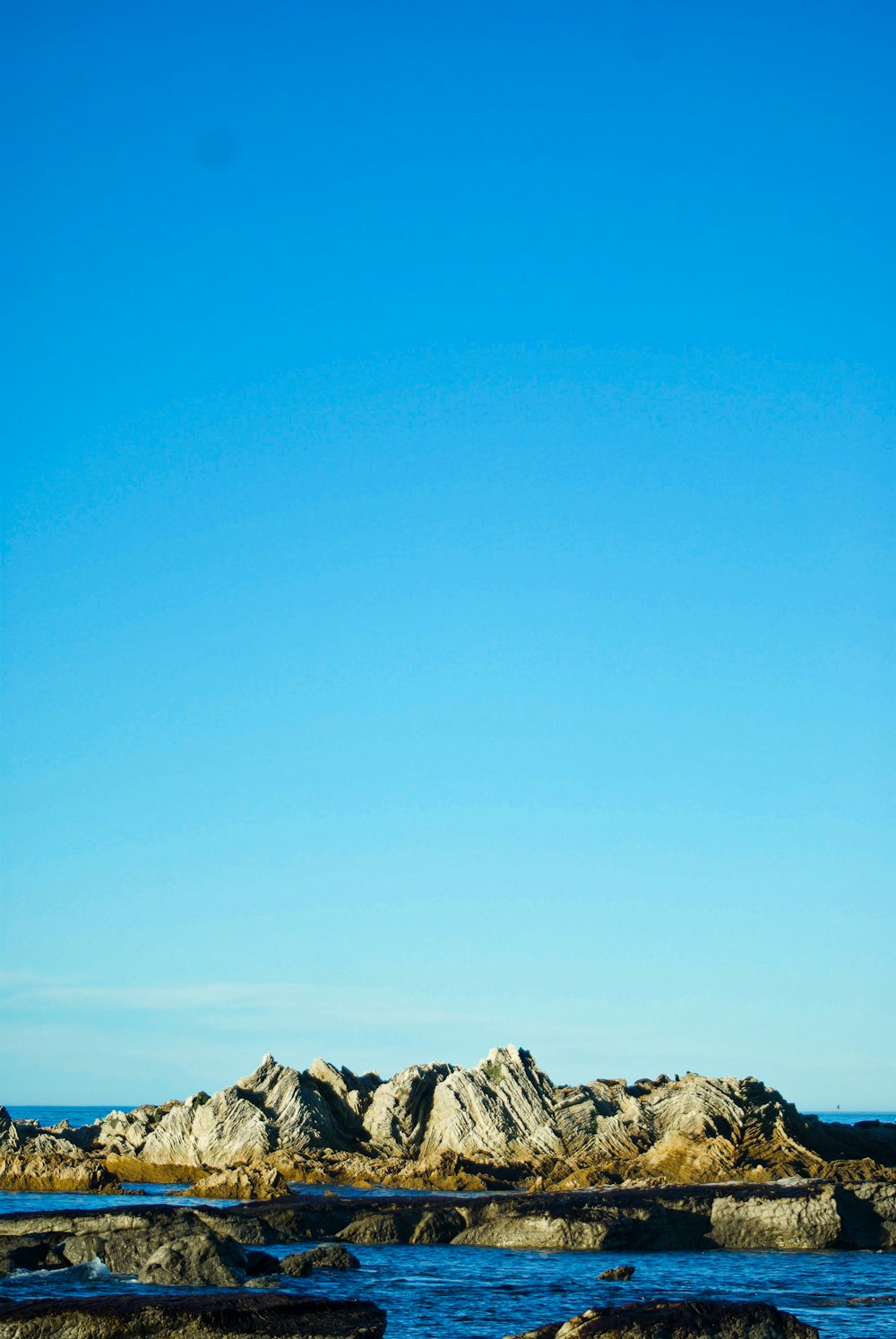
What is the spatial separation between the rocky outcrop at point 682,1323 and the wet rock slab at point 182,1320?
2969mm

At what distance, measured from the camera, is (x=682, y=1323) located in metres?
21.0

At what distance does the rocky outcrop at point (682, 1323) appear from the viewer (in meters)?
20.5

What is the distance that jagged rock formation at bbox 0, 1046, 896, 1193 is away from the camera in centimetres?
4625

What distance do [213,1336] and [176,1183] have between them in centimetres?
3456

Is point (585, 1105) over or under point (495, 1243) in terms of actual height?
over

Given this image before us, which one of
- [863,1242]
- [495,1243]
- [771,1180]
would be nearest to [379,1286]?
[495,1243]

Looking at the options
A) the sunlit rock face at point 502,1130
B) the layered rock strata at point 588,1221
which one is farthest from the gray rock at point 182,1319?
the sunlit rock face at point 502,1130

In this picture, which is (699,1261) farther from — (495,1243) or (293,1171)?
(293,1171)

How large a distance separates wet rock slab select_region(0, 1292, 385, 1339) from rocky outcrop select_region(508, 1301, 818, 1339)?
297 cm

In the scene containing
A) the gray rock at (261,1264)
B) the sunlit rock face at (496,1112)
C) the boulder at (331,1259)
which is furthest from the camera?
the sunlit rock face at (496,1112)

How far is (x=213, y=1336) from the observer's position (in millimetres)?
21031

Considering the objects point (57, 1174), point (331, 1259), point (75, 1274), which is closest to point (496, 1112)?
point (57, 1174)

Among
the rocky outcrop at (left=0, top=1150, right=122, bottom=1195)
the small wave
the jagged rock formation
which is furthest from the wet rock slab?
the rocky outcrop at (left=0, top=1150, right=122, bottom=1195)

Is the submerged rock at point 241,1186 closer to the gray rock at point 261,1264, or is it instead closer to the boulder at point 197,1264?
the gray rock at point 261,1264
